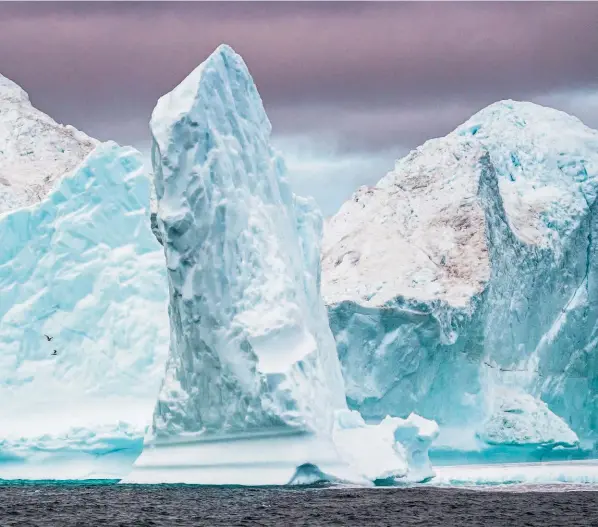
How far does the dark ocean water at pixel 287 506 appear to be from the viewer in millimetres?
20562

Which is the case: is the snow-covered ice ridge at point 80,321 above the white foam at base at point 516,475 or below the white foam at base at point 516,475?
above

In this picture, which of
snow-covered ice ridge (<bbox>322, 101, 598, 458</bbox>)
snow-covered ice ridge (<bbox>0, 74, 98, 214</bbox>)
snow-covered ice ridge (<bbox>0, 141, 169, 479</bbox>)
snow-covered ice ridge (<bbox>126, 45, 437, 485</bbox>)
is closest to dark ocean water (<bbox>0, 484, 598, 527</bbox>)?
snow-covered ice ridge (<bbox>126, 45, 437, 485</bbox>)

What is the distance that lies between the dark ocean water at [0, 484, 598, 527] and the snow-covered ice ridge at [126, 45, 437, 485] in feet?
1.96

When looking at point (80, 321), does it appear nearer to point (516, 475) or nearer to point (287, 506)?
point (516, 475)

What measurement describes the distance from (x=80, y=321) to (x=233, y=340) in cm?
690

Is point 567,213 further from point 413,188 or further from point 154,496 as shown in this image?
point 154,496

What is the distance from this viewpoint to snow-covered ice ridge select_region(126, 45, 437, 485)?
2431 centimetres

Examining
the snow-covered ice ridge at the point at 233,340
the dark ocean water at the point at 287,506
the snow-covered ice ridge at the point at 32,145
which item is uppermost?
the snow-covered ice ridge at the point at 32,145

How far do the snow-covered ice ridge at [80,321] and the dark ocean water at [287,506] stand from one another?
7.50ft

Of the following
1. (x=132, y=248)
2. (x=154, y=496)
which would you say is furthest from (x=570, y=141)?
(x=154, y=496)

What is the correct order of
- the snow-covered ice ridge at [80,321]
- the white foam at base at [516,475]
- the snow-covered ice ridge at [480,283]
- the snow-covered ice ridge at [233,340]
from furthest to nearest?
the snow-covered ice ridge at [480,283] → the white foam at base at [516,475] → the snow-covered ice ridge at [80,321] → the snow-covered ice ridge at [233,340]

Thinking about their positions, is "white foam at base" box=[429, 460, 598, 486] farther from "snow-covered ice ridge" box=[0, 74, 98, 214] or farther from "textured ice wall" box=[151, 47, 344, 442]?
"snow-covered ice ridge" box=[0, 74, 98, 214]

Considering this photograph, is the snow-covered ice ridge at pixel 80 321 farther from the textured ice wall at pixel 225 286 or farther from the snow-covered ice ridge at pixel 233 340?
the textured ice wall at pixel 225 286

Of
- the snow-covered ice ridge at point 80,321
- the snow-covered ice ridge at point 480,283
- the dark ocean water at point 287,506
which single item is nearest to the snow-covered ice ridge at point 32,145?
the snow-covered ice ridge at point 80,321
